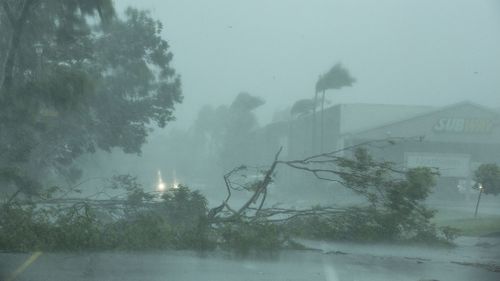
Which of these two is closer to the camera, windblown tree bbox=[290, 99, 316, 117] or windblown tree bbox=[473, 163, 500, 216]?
windblown tree bbox=[473, 163, 500, 216]

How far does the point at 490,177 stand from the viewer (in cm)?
2056

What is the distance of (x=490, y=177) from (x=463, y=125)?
1534cm

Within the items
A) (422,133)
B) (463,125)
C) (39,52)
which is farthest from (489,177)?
(463,125)

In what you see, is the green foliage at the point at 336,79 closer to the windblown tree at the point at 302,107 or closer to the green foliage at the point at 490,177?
the windblown tree at the point at 302,107

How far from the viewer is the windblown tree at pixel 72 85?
1334 cm

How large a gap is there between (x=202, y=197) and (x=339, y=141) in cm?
2546

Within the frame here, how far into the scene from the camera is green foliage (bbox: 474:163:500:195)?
20438mm

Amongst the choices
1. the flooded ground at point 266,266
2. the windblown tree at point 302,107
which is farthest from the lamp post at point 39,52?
the windblown tree at point 302,107

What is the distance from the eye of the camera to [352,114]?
37.3m

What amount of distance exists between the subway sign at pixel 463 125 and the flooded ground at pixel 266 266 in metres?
24.7

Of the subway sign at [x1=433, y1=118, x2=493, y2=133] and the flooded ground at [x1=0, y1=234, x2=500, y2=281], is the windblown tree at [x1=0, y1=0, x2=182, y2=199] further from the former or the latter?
the subway sign at [x1=433, y1=118, x2=493, y2=133]

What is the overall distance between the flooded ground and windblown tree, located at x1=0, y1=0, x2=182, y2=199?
429 cm

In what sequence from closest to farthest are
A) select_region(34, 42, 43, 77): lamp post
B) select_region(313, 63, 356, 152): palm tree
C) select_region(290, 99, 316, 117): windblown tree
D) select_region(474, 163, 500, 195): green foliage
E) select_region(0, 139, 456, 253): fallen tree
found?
select_region(0, 139, 456, 253): fallen tree
select_region(34, 42, 43, 77): lamp post
select_region(474, 163, 500, 195): green foliage
select_region(313, 63, 356, 152): palm tree
select_region(290, 99, 316, 117): windblown tree

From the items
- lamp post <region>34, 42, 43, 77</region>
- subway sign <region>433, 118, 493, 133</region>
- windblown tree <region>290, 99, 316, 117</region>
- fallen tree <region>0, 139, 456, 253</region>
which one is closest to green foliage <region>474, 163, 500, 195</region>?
fallen tree <region>0, 139, 456, 253</region>
